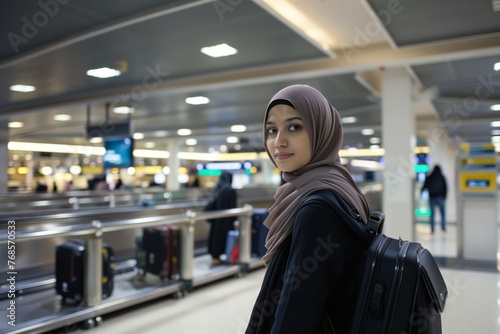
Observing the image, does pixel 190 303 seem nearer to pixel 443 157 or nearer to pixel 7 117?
pixel 7 117

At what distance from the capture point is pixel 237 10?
4566mm

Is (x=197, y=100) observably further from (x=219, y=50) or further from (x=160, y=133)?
(x=160, y=133)

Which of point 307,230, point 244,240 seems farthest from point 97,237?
point 307,230

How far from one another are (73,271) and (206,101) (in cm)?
652

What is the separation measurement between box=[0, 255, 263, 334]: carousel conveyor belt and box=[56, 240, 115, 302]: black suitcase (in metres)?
0.12

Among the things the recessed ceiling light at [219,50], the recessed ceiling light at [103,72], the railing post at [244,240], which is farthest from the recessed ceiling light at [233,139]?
the recessed ceiling light at [219,50]

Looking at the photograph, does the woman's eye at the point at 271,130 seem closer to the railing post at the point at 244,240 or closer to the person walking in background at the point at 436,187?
the railing post at the point at 244,240

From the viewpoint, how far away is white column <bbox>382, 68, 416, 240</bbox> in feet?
22.5

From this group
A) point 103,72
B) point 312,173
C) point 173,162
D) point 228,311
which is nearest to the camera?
point 312,173

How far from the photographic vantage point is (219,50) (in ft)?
20.3

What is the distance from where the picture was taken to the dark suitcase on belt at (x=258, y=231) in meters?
7.29

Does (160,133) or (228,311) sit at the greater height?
(160,133)

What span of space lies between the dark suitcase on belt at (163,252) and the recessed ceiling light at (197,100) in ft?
15.7

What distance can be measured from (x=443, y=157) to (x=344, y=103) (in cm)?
815
